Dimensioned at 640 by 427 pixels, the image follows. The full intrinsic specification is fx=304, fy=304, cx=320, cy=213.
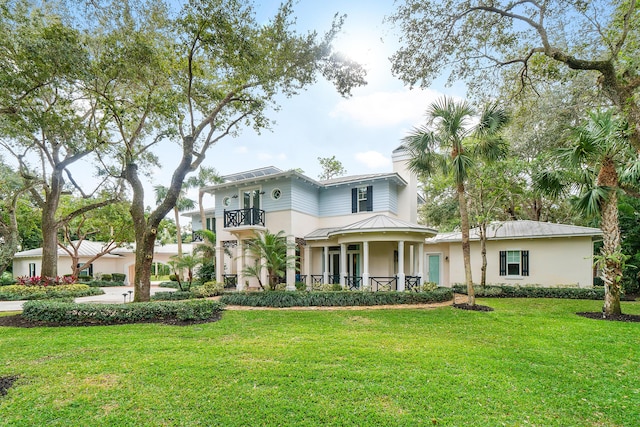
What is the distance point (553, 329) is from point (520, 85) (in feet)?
26.9

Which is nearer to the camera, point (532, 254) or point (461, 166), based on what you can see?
point (461, 166)

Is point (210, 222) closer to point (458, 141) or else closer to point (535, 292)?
point (458, 141)

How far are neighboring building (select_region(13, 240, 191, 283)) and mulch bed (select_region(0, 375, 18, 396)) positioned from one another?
2115 cm

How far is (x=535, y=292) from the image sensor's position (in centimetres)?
1484

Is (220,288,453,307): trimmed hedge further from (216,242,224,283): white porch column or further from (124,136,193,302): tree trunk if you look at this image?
(216,242,224,283): white porch column

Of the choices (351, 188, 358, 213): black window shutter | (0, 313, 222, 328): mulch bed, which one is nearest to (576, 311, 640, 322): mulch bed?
(351, 188, 358, 213): black window shutter

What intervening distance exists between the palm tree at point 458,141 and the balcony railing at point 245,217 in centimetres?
868

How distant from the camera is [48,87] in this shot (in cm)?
1023

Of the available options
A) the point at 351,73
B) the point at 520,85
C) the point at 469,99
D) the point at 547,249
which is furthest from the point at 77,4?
the point at 547,249

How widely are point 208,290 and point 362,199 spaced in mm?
9473

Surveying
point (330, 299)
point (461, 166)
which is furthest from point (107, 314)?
point (461, 166)

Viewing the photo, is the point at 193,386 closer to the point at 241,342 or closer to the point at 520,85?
the point at 241,342

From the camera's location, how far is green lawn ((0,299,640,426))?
3.94 metres

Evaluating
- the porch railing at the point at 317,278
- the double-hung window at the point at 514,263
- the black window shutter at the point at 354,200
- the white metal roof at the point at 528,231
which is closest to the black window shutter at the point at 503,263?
the double-hung window at the point at 514,263
